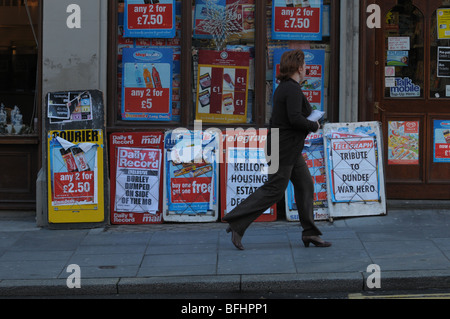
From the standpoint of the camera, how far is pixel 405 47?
9.65 meters

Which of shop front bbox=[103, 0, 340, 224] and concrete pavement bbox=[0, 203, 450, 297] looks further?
shop front bbox=[103, 0, 340, 224]

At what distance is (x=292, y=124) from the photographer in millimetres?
7332

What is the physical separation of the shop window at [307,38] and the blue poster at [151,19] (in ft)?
4.21

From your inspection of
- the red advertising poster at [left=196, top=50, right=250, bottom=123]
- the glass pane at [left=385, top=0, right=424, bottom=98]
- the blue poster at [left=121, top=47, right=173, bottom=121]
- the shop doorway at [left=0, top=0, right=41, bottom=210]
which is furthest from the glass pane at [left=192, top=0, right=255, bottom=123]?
the shop doorway at [left=0, top=0, right=41, bottom=210]

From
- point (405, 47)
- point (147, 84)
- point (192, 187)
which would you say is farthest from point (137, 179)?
point (405, 47)

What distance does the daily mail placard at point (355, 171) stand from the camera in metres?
8.92

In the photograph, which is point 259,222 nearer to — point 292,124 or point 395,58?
point 292,124

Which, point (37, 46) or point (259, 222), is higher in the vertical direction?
point (37, 46)

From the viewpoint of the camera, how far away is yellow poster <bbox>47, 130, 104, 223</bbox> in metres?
8.94

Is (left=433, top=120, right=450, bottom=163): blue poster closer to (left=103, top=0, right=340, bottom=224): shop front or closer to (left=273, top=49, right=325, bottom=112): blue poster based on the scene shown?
(left=103, top=0, right=340, bottom=224): shop front

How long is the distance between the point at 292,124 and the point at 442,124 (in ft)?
10.3

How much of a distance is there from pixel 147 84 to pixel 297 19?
6.99 feet

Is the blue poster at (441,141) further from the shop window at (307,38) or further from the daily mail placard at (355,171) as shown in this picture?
the shop window at (307,38)
